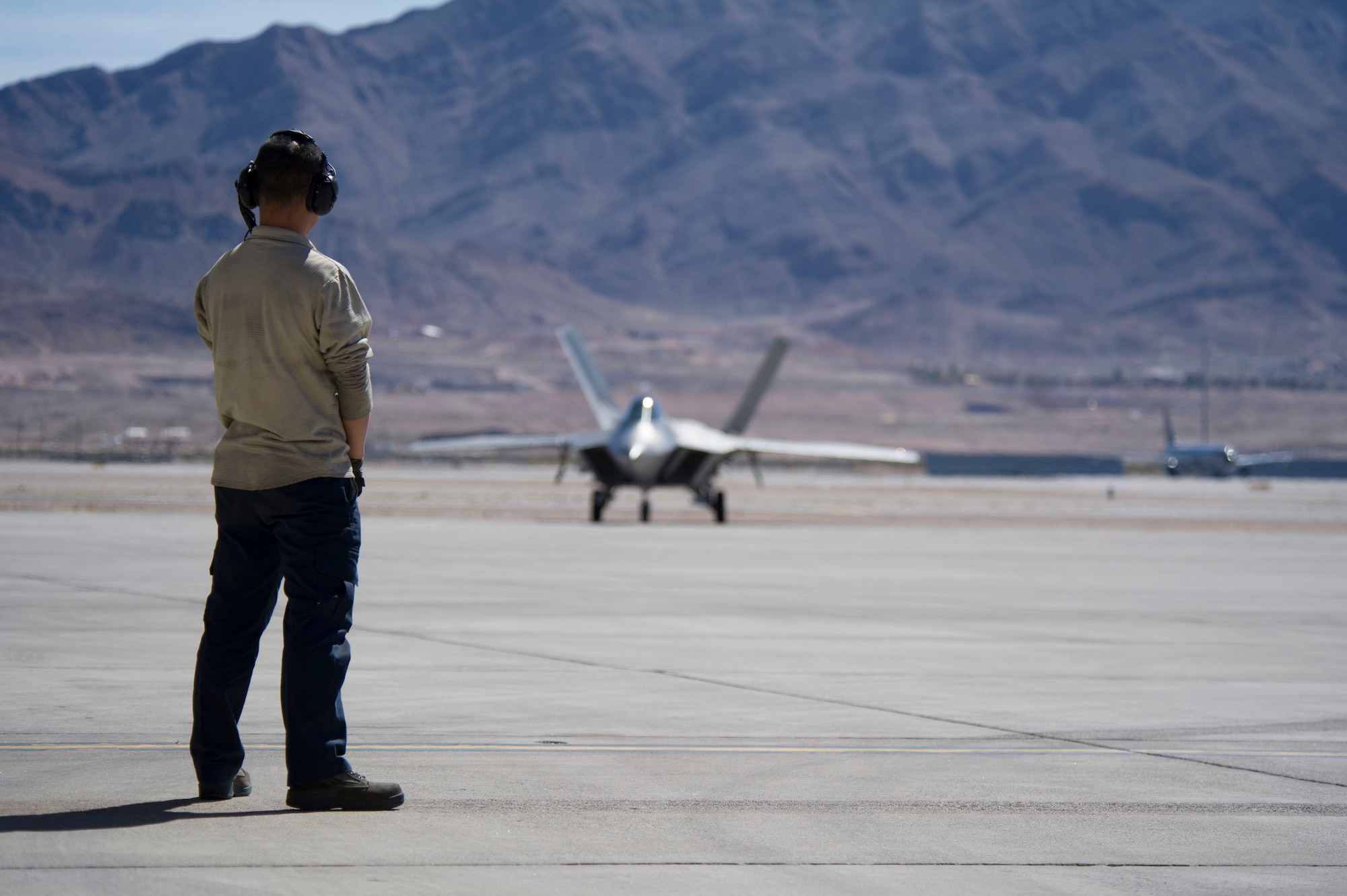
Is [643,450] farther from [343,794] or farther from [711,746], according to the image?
[343,794]

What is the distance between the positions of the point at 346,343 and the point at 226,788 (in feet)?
5.82

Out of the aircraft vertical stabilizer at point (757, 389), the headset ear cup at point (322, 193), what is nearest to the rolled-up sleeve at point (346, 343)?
the headset ear cup at point (322, 193)

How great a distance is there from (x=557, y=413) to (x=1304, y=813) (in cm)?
15426

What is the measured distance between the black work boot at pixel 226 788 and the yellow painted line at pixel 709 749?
1.03 meters

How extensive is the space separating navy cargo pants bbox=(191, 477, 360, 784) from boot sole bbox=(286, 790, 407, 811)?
2.5 inches

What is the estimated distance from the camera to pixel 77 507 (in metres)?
37.9

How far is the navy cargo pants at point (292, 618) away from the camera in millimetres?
5930

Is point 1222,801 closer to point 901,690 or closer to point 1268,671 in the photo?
point 901,690

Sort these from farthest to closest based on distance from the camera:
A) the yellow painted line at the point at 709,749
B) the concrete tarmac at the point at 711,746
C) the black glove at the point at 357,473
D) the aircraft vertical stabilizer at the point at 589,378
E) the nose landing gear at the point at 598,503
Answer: the aircraft vertical stabilizer at the point at 589,378, the nose landing gear at the point at 598,503, the yellow painted line at the point at 709,749, the black glove at the point at 357,473, the concrete tarmac at the point at 711,746

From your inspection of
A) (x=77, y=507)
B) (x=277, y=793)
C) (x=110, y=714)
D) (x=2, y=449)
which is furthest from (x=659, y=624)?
(x=2, y=449)

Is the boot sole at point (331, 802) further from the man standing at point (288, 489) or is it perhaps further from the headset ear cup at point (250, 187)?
the headset ear cup at point (250, 187)

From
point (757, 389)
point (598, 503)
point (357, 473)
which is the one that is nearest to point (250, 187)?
point (357, 473)

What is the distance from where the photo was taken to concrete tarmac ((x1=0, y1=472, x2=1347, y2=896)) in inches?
206

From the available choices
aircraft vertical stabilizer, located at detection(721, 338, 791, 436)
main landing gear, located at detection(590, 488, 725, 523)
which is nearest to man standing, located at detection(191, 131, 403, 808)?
main landing gear, located at detection(590, 488, 725, 523)
